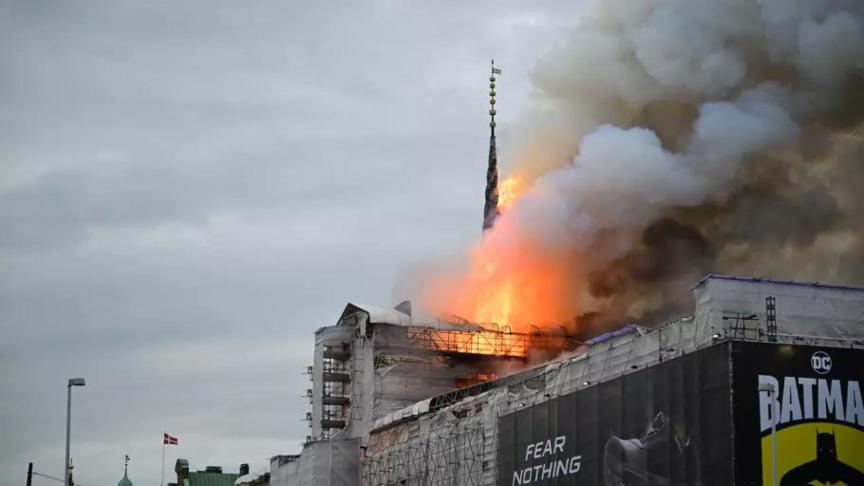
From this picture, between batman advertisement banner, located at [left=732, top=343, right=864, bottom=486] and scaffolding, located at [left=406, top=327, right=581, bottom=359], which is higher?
scaffolding, located at [left=406, top=327, right=581, bottom=359]

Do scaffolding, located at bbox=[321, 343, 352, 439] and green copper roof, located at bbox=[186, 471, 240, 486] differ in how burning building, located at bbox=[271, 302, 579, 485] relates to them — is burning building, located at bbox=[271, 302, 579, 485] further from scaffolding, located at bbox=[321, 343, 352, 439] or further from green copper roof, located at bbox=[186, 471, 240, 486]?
green copper roof, located at bbox=[186, 471, 240, 486]

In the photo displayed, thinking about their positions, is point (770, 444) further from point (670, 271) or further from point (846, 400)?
point (670, 271)

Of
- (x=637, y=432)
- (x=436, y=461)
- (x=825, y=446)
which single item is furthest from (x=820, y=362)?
(x=436, y=461)

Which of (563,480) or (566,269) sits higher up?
(566,269)

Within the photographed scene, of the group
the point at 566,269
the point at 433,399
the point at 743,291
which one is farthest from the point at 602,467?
the point at 566,269

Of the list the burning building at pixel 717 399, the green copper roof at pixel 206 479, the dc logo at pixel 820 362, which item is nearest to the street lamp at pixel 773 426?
the burning building at pixel 717 399

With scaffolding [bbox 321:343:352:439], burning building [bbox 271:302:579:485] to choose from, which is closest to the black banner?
burning building [bbox 271:302:579:485]

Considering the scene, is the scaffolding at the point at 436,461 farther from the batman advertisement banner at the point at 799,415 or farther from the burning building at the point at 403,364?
the batman advertisement banner at the point at 799,415

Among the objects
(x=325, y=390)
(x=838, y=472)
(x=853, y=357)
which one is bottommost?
(x=838, y=472)

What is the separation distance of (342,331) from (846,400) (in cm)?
6442

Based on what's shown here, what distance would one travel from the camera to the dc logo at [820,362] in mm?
65250

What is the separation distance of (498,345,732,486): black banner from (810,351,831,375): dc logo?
4.14 metres

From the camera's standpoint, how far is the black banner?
64875 mm

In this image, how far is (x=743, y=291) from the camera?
228 ft
